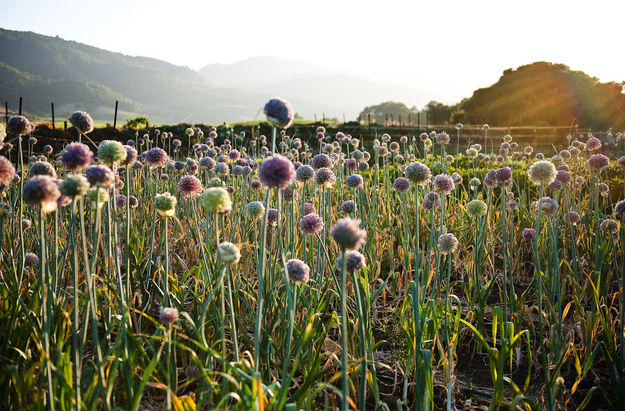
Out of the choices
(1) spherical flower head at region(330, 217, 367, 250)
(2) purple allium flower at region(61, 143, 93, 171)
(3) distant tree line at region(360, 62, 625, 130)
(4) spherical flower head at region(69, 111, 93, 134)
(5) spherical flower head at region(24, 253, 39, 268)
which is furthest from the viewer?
(3) distant tree line at region(360, 62, 625, 130)

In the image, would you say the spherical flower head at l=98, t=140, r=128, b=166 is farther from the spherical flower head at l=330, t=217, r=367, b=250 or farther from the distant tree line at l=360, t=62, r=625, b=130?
the distant tree line at l=360, t=62, r=625, b=130

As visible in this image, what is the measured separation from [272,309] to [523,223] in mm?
3071

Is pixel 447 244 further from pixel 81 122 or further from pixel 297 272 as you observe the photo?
pixel 81 122

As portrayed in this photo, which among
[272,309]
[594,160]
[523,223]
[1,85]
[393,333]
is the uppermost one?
[1,85]

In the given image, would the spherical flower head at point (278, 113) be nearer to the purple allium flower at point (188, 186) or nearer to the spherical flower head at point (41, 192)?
the spherical flower head at point (41, 192)

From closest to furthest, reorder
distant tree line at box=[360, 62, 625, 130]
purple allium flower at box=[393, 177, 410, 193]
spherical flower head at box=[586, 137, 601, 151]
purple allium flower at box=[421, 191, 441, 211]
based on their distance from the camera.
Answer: purple allium flower at box=[421, 191, 441, 211]
purple allium flower at box=[393, 177, 410, 193]
spherical flower head at box=[586, 137, 601, 151]
distant tree line at box=[360, 62, 625, 130]

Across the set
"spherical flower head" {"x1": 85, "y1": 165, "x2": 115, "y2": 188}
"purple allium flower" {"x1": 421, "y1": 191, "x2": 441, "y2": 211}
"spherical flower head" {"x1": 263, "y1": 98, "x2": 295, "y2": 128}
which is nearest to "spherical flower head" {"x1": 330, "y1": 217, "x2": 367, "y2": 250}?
"spherical flower head" {"x1": 263, "y1": 98, "x2": 295, "y2": 128}

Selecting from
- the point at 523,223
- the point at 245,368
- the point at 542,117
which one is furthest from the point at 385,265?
the point at 542,117

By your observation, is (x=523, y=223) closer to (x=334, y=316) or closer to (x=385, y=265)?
(x=385, y=265)

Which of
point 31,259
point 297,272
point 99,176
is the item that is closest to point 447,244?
point 297,272

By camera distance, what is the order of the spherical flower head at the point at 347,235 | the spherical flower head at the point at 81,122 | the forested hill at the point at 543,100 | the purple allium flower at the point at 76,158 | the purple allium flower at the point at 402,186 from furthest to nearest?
the forested hill at the point at 543,100, the purple allium flower at the point at 402,186, the spherical flower head at the point at 81,122, the purple allium flower at the point at 76,158, the spherical flower head at the point at 347,235

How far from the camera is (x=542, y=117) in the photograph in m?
42.3

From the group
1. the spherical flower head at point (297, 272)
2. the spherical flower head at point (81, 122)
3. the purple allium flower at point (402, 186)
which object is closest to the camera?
the spherical flower head at point (297, 272)

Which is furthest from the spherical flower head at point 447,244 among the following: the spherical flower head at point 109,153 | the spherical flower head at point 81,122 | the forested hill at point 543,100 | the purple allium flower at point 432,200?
the forested hill at point 543,100
